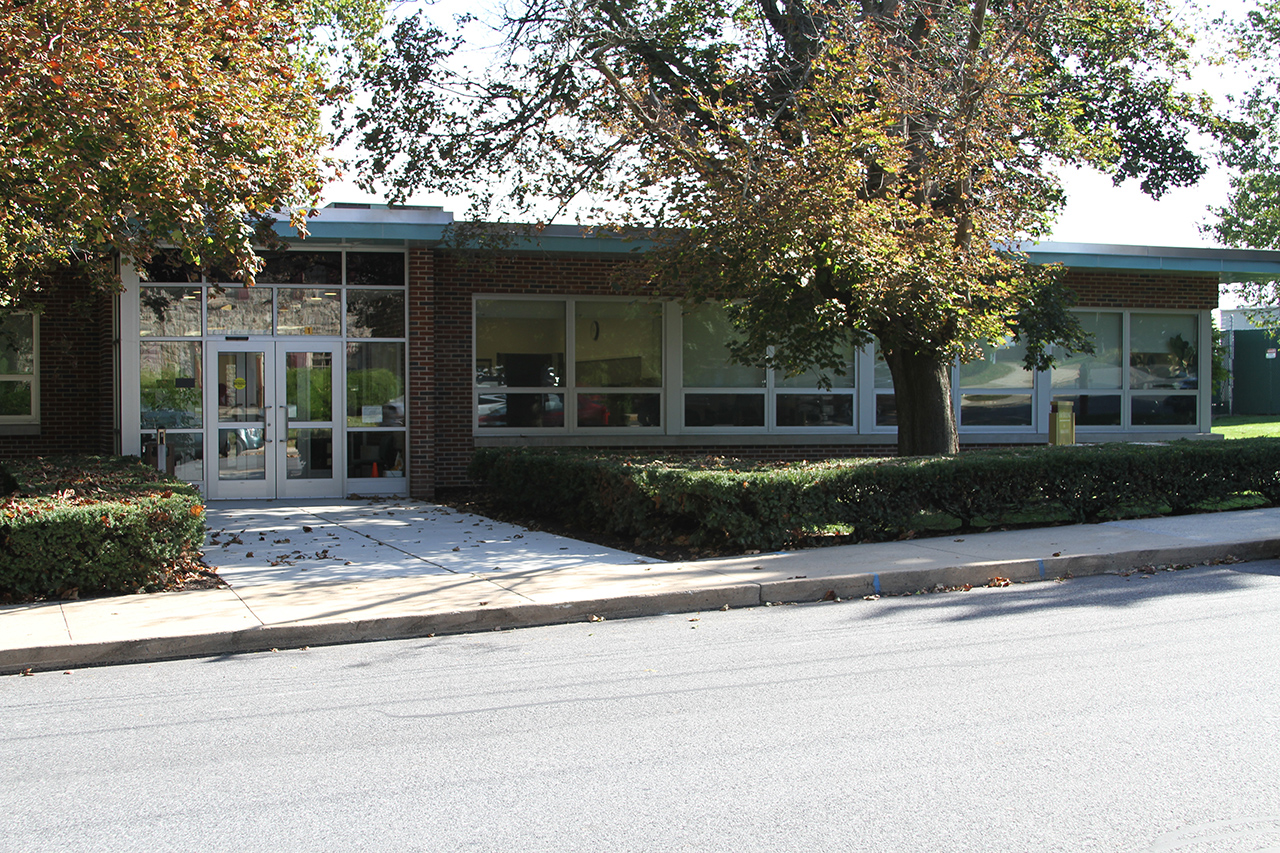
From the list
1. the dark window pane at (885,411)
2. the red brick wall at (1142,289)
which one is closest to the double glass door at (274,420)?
the dark window pane at (885,411)

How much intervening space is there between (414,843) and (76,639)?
4289mm

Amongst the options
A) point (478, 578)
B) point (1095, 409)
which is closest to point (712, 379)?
point (1095, 409)

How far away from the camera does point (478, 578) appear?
9.26 m

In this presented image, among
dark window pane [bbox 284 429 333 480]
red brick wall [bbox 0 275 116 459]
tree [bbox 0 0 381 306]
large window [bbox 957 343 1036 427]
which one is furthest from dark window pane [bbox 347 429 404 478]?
large window [bbox 957 343 1036 427]

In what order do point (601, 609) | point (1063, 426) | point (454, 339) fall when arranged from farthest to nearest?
1. point (1063, 426)
2. point (454, 339)
3. point (601, 609)

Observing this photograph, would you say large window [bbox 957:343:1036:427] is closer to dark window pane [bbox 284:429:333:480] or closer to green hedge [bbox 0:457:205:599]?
dark window pane [bbox 284:429:333:480]

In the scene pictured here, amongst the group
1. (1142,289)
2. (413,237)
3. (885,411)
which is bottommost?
(885,411)

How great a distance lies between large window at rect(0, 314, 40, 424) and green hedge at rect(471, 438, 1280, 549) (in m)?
8.04

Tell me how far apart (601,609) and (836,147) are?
6073mm

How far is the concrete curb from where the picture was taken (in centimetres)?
695

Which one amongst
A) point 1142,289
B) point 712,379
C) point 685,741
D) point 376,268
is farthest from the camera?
point 1142,289

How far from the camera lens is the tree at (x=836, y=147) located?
38.6ft

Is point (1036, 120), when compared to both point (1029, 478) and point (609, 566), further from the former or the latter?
point (609, 566)

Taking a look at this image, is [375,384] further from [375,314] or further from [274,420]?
[274,420]
